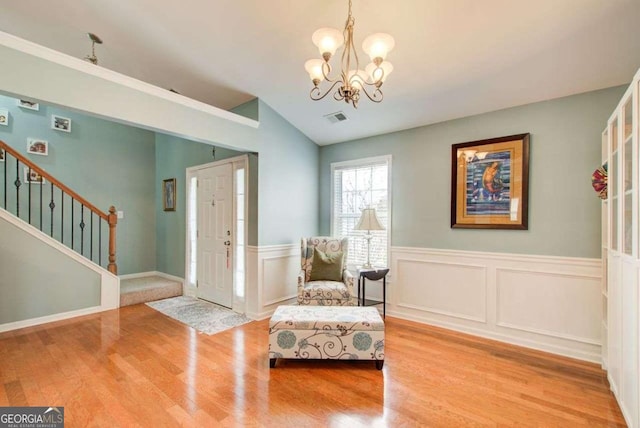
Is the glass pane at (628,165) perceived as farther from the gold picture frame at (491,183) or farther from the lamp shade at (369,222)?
the lamp shade at (369,222)

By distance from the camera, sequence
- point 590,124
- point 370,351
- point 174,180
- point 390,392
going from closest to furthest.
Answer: point 390,392 < point 370,351 < point 590,124 < point 174,180

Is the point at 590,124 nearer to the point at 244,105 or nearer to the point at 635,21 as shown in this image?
the point at 635,21

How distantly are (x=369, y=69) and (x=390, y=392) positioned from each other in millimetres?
2280

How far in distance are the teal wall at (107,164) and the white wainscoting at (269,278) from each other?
295 centimetres

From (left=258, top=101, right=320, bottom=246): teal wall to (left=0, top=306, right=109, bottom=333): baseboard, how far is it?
2.38m

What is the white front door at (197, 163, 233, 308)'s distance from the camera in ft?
13.8

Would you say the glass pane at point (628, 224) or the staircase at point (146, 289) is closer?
the glass pane at point (628, 224)

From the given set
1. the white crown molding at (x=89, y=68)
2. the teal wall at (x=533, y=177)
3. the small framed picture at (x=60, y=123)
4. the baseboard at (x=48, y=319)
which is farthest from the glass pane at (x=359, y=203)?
the small framed picture at (x=60, y=123)

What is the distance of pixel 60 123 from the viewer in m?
4.64

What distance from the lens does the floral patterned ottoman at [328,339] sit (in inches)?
96.3

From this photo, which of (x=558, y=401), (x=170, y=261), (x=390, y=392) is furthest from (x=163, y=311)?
(x=558, y=401)

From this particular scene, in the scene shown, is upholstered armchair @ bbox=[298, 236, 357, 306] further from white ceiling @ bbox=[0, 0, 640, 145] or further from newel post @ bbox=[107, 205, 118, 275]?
newel post @ bbox=[107, 205, 118, 275]

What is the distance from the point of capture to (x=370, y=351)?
2441 mm

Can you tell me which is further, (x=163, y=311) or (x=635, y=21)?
(x=163, y=311)
